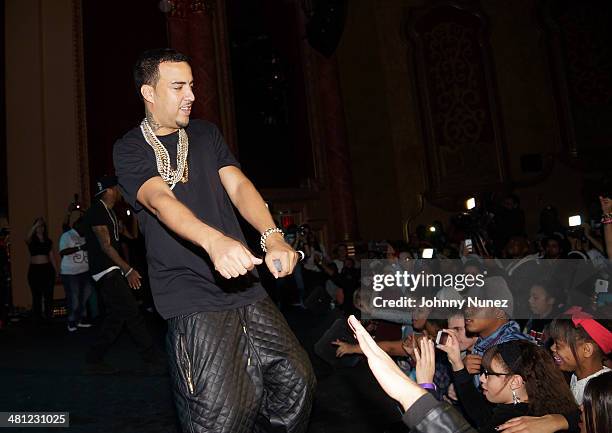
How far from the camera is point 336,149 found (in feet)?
39.3

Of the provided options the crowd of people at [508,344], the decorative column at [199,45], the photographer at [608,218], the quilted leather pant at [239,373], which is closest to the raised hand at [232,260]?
the crowd of people at [508,344]

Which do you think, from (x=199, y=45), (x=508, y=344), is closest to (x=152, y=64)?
(x=508, y=344)

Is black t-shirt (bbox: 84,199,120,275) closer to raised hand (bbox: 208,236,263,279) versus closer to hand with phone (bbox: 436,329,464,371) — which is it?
hand with phone (bbox: 436,329,464,371)

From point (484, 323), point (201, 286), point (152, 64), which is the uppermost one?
point (152, 64)

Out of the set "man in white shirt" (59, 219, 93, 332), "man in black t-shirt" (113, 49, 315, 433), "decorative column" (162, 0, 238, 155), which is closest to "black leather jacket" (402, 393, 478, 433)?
"man in black t-shirt" (113, 49, 315, 433)

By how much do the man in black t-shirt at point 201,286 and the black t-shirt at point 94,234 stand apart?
2.97 m

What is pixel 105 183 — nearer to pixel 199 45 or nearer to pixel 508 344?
pixel 508 344

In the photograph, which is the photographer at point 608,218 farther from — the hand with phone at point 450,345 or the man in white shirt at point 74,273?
the man in white shirt at point 74,273

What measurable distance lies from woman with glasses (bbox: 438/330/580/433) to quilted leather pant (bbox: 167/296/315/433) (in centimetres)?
100

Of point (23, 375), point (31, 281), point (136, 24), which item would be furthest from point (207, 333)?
point (136, 24)

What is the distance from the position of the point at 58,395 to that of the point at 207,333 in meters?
2.84

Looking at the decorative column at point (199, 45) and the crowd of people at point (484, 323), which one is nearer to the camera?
the crowd of people at point (484, 323)

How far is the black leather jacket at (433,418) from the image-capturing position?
1153 millimetres

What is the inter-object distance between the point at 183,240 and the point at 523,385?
161 centimetres
